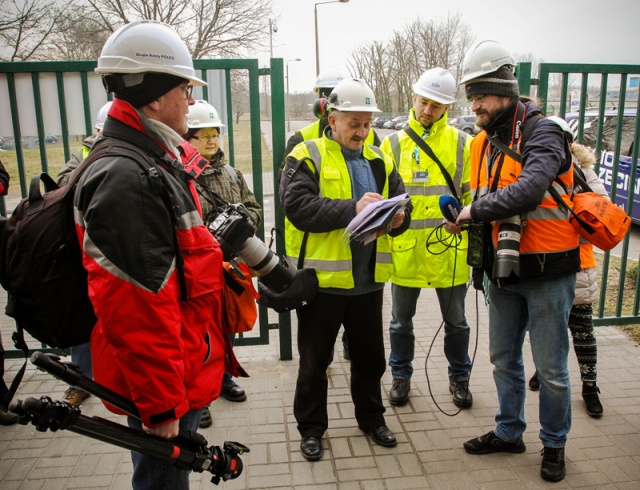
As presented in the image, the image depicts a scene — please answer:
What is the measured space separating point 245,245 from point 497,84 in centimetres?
178

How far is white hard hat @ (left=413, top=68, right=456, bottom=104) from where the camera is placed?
3.87 m

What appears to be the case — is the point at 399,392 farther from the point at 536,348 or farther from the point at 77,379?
the point at 77,379

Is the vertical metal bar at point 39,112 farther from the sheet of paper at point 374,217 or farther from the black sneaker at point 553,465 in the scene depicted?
the black sneaker at point 553,465

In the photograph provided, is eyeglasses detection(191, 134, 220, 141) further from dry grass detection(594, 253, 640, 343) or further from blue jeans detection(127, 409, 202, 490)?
dry grass detection(594, 253, 640, 343)

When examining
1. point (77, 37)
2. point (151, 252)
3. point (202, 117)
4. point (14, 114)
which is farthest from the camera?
point (77, 37)

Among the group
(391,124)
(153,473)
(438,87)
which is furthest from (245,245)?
(391,124)

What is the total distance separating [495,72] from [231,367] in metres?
2.11

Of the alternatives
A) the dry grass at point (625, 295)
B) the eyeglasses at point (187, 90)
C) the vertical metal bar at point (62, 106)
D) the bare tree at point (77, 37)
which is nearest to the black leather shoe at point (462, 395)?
the dry grass at point (625, 295)

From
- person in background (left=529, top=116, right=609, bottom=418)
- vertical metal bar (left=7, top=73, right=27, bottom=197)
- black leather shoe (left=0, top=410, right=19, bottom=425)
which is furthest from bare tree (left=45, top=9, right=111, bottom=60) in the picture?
person in background (left=529, top=116, right=609, bottom=418)

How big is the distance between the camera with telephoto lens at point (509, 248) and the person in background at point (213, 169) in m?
1.58

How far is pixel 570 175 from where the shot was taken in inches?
118

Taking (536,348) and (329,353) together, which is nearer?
(536,348)

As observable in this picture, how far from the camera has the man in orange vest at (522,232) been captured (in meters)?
2.87

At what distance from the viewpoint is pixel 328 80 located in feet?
16.3
